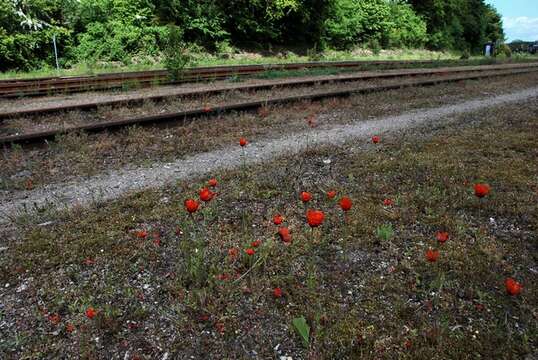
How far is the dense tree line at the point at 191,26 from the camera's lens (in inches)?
637

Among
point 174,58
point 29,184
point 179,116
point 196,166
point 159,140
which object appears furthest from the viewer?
point 174,58

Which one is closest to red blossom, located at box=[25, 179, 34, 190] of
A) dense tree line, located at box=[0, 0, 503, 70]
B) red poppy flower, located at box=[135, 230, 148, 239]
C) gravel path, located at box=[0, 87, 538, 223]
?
gravel path, located at box=[0, 87, 538, 223]

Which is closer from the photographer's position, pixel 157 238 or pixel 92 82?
pixel 157 238

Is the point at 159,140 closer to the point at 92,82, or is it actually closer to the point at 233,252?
the point at 233,252

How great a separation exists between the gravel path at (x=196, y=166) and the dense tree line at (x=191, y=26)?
1262cm

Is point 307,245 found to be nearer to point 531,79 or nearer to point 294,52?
point 531,79

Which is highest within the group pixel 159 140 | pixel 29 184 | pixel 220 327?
pixel 159 140

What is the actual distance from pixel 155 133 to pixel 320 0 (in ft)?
76.7

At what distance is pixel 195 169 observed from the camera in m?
5.39

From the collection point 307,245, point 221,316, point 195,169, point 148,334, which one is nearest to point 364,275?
point 307,245

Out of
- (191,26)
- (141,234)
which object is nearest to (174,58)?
(191,26)

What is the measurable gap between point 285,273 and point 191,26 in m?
20.3

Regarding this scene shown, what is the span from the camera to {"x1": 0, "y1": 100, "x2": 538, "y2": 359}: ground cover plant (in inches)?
94.4

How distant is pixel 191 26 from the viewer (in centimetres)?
2069
